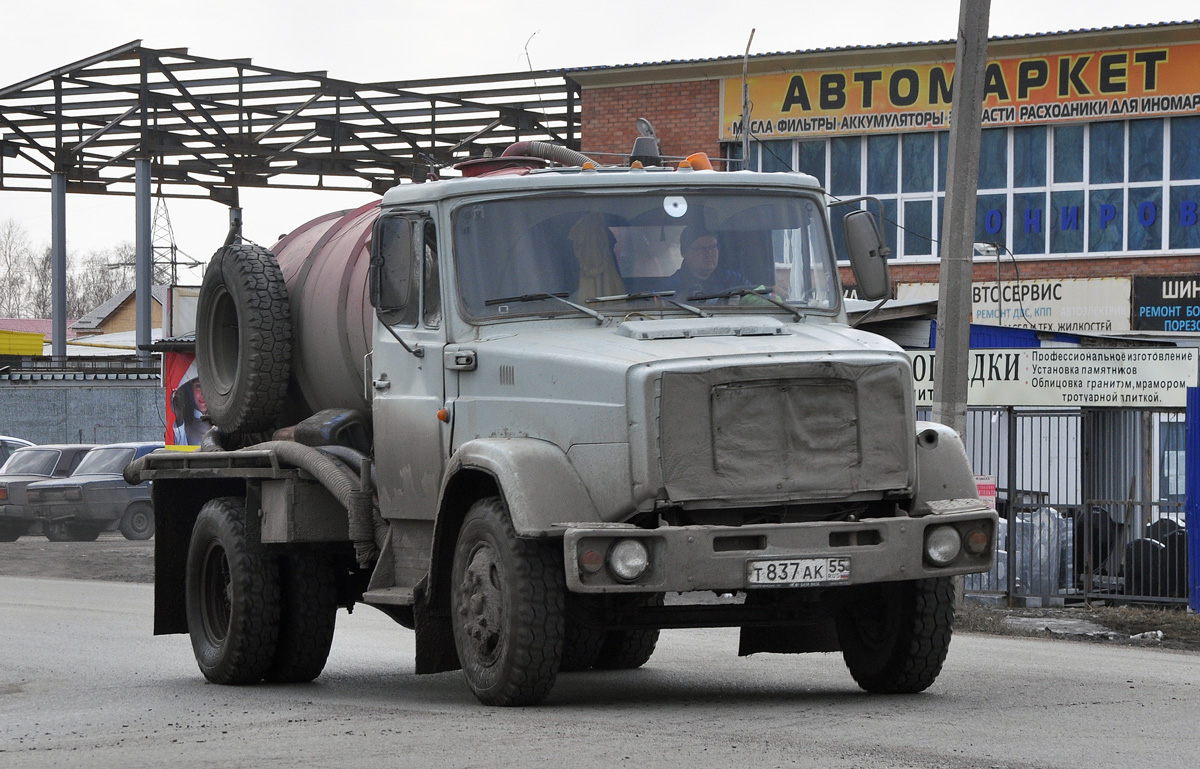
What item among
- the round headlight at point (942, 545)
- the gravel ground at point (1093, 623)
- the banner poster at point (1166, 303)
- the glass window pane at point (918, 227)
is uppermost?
the glass window pane at point (918, 227)

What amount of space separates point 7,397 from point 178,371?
1417 cm

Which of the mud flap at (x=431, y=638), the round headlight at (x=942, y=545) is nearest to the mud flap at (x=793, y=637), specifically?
the round headlight at (x=942, y=545)

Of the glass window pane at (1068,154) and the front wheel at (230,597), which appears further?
the glass window pane at (1068,154)

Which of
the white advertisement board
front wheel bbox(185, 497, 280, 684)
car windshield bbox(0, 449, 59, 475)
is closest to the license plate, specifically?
front wheel bbox(185, 497, 280, 684)

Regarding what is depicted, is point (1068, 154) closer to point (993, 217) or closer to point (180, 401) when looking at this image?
point (993, 217)

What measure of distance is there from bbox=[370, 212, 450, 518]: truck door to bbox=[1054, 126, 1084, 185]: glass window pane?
71.7 feet

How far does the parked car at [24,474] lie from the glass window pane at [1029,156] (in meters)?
16.2

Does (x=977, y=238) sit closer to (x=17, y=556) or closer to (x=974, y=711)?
(x=17, y=556)

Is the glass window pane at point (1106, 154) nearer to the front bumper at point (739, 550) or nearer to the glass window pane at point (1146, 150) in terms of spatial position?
the glass window pane at point (1146, 150)

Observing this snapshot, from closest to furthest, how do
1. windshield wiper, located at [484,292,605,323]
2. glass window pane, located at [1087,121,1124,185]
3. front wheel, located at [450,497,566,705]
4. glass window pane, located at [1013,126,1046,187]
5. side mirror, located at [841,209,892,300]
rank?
front wheel, located at [450,497,566,705], windshield wiper, located at [484,292,605,323], side mirror, located at [841,209,892,300], glass window pane, located at [1087,121,1124,185], glass window pane, located at [1013,126,1046,187]

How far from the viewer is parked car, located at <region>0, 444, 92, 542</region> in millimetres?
28297

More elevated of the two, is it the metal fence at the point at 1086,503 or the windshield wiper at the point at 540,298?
the windshield wiper at the point at 540,298

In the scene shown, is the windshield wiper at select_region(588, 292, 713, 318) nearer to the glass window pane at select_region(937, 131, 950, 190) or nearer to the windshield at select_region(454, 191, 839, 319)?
the windshield at select_region(454, 191, 839, 319)

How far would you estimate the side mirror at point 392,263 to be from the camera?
28.3 feet
